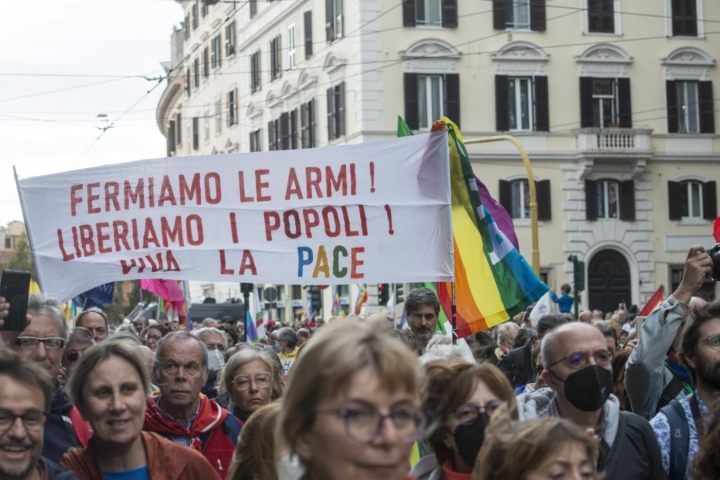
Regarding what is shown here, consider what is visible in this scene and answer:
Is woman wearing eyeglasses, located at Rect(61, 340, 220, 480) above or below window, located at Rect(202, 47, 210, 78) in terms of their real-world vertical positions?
below

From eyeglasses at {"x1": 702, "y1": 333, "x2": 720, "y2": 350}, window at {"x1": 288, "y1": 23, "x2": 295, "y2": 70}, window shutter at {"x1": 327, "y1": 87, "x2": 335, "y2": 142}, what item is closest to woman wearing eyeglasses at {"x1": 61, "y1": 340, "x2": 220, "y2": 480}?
eyeglasses at {"x1": 702, "y1": 333, "x2": 720, "y2": 350}

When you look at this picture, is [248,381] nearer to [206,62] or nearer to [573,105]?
[573,105]

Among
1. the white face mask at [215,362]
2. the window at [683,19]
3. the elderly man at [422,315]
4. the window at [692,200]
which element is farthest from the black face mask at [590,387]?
the window at [683,19]

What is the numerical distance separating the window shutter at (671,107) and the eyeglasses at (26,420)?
35.0 metres

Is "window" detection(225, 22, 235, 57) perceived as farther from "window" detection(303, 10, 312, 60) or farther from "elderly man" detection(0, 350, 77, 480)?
"elderly man" detection(0, 350, 77, 480)

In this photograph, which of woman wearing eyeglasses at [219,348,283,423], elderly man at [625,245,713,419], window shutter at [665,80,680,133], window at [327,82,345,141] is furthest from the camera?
window at [327,82,345,141]

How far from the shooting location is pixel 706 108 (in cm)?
3734

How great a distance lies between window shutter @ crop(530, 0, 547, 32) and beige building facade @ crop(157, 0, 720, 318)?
0.05 m

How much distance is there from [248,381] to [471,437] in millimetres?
2850

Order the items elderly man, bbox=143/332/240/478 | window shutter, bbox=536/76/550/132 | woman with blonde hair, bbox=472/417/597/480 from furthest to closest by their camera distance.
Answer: window shutter, bbox=536/76/550/132 < elderly man, bbox=143/332/240/478 < woman with blonde hair, bbox=472/417/597/480

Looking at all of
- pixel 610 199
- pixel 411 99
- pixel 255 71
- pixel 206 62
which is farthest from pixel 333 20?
pixel 206 62

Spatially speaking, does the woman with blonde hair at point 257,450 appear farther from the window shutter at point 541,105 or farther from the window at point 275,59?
the window at point 275,59

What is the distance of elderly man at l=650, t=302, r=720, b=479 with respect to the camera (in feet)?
16.7

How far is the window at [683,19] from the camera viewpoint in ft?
123
